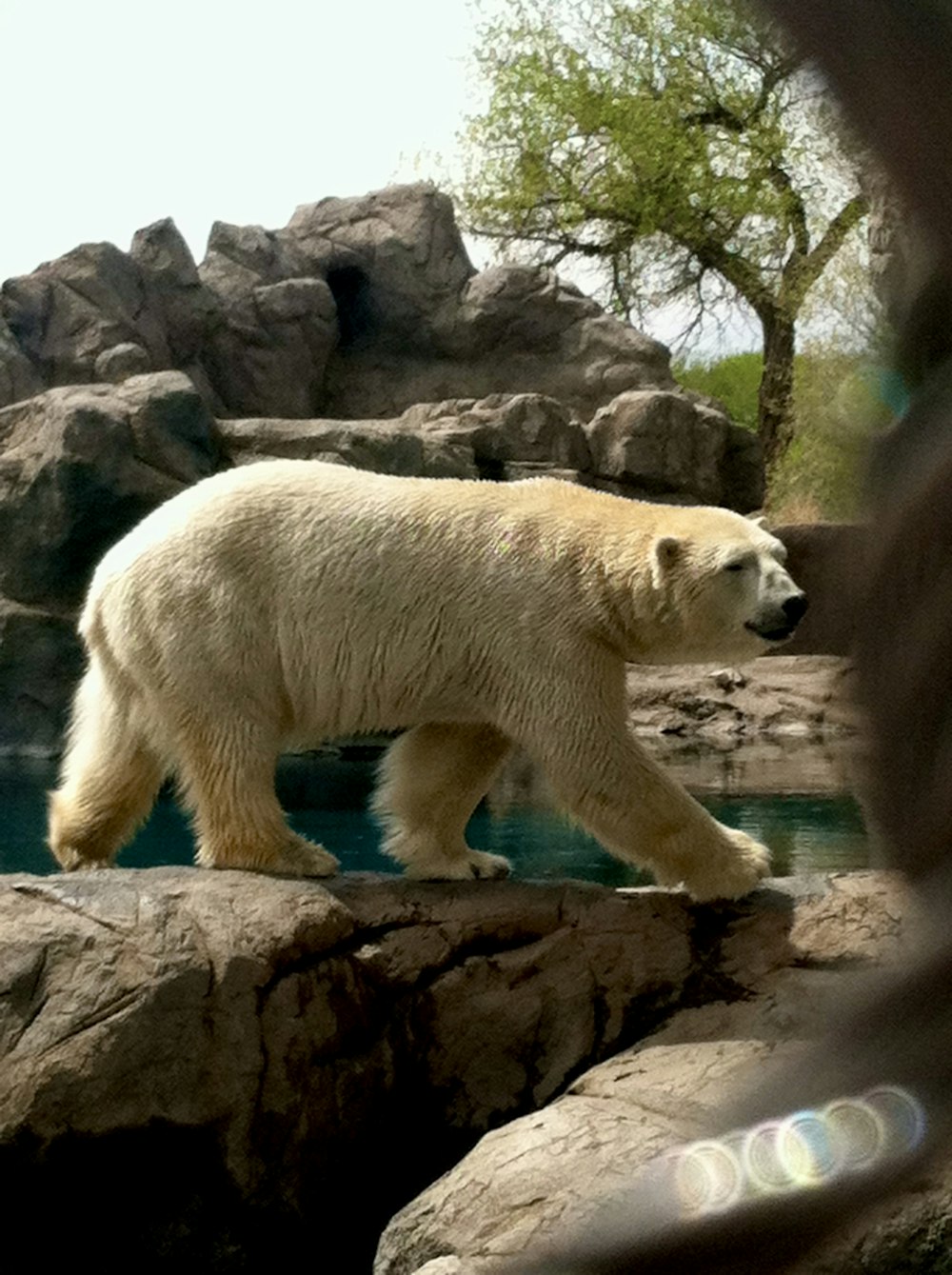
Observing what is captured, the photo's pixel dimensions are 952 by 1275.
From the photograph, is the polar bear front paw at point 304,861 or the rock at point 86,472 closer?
the polar bear front paw at point 304,861

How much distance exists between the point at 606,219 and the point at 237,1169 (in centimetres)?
1539

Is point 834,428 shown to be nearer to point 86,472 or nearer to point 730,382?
point 86,472

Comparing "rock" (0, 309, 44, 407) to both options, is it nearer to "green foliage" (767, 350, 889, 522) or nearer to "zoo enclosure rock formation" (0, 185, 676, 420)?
"zoo enclosure rock formation" (0, 185, 676, 420)

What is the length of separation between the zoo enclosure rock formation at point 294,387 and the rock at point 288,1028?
6.27 m

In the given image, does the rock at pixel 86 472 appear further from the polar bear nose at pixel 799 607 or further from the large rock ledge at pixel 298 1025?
the polar bear nose at pixel 799 607

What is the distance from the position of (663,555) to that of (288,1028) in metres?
1.21

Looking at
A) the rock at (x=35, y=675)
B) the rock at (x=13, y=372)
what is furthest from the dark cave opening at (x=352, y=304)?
the rock at (x=35, y=675)

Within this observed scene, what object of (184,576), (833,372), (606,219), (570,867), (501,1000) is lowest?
(570,867)

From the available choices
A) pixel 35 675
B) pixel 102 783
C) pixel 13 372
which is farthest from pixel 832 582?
pixel 13 372

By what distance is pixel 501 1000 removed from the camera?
311cm

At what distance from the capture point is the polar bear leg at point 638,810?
3072 millimetres

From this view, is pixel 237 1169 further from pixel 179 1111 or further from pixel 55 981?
pixel 55 981

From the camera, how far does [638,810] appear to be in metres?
3.07

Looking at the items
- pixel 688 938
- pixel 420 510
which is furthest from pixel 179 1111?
pixel 420 510
